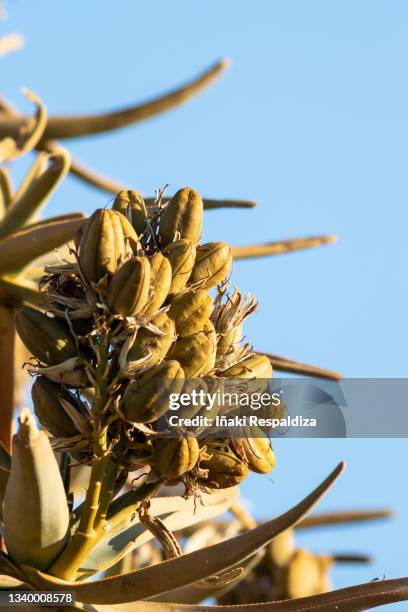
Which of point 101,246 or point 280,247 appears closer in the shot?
point 101,246

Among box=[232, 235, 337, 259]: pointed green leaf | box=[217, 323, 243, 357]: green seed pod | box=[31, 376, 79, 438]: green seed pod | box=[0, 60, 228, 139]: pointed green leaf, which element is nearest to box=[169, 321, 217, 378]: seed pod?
box=[217, 323, 243, 357]: green seed pod

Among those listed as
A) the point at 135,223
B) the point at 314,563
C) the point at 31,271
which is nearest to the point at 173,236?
the point at 135,223

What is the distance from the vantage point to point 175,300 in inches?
93.0

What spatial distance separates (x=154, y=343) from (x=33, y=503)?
0.39 metres

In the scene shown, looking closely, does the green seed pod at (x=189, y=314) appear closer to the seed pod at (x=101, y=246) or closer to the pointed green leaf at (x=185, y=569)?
the seed pod at (x=101, y=246)

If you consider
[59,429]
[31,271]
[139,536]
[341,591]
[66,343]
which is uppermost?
[31,271]

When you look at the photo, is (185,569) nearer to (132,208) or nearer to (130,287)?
(130,287)

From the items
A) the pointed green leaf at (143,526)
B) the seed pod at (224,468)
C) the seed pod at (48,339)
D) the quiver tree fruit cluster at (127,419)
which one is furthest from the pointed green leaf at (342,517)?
the seed pod at (48,339)

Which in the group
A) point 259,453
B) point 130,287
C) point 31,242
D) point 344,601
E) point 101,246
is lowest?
point 344,601

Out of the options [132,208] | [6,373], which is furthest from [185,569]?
[6,373]

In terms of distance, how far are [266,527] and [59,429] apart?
507 mm

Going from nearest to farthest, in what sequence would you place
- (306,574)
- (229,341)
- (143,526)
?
1. (229,341)
2. (143,526)
3. (306,574)

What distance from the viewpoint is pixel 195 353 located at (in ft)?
7.48

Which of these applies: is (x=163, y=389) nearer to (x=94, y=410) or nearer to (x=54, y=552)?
(x=94, y=410)
